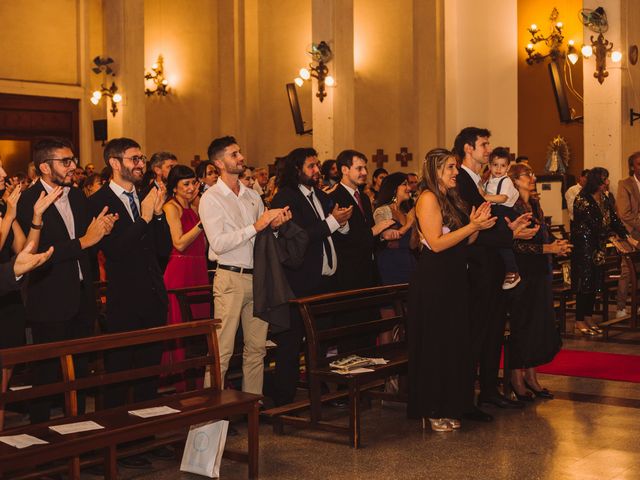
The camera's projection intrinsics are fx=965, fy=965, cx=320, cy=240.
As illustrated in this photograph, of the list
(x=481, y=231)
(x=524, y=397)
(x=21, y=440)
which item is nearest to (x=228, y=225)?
(x=481, y=231)

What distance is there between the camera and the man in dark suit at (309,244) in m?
6.65

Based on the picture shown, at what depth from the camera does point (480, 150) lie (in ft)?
22.1

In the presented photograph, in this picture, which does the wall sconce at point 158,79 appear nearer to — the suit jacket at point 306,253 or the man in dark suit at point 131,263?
the suit jacket at point 306,253

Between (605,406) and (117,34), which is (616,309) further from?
(117,34)

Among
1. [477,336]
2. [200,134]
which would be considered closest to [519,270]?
[477,336]

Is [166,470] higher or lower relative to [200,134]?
lower

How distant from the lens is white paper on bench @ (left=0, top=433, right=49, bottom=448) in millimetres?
4289

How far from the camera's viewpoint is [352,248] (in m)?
7.59

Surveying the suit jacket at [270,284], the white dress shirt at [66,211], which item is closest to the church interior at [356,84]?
the suit jacket at [270,284]

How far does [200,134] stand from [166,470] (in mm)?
15147

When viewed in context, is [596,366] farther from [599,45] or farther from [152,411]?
[599,45]

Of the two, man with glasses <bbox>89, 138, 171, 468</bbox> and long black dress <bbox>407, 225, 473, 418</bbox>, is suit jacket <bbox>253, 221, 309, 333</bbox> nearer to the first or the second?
man with glasses <bbox>89, 138, 171, 468</bbox>

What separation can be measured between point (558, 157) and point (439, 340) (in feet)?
37.6

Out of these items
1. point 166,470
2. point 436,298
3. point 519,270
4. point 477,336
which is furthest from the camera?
point 519,270
